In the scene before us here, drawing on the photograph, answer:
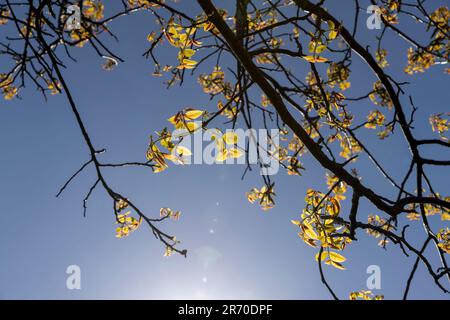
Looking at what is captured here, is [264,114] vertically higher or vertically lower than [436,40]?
lower

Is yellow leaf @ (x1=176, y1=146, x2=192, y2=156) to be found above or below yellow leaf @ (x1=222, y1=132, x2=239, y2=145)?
below

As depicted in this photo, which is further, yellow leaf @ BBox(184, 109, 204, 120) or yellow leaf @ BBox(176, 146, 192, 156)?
yellow leaf @ BBox(176, 146, 192, 156)

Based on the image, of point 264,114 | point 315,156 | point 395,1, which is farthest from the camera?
point 395,1

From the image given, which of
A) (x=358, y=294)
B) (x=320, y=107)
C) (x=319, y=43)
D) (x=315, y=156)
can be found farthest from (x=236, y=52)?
(x=358, y=294)

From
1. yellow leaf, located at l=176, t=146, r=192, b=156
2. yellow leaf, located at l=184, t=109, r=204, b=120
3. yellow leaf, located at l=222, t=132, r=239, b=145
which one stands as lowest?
yellow leaf, located at l=176, t=146, r=192, b=156

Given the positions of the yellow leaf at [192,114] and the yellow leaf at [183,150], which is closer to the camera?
the yellow leaf at [192,114]

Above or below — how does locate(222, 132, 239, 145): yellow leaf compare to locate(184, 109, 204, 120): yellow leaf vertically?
below

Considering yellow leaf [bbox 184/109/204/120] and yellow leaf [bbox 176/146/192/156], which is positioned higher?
yellow leaf [bbox 184/109/204/120]

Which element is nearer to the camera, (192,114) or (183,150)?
(192,114)

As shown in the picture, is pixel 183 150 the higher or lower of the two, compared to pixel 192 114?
lower

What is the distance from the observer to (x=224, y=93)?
4012 millimetres
